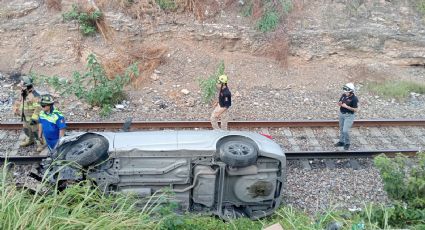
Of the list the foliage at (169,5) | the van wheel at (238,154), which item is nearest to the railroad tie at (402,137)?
the van wheel at (238,154)

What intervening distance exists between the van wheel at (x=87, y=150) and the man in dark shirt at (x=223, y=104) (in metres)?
3.14

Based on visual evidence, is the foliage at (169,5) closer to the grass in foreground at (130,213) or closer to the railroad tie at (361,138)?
the railroad tie at (361,138)

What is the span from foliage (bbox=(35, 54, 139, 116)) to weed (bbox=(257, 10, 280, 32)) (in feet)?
12.5

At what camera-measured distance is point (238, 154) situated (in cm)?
805

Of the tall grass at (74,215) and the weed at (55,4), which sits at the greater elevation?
the weed at (55,4)

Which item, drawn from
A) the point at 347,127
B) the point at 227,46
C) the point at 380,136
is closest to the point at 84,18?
the point at 227,46

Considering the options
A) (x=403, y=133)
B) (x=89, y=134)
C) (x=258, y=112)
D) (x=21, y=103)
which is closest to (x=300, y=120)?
(x=258, y=112)

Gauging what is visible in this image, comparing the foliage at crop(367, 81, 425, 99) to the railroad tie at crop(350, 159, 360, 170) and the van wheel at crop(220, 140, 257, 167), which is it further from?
the van wheel at crop(220, 140, 257, 167)

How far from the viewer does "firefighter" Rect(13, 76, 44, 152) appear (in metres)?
10.2

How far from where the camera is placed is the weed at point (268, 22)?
14172mm

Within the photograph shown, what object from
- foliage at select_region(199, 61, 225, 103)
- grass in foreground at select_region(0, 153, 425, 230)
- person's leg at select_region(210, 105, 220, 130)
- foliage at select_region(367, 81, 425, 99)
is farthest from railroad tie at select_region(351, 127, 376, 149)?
grass in foreground at select_region(0, 153, 425, 230)

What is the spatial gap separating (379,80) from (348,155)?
4032mm

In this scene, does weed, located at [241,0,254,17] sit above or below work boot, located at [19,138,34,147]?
above

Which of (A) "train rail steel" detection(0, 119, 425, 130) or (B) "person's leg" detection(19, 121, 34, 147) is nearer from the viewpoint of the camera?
(B) "person's leg" detection(19, 121, 34, 147)
